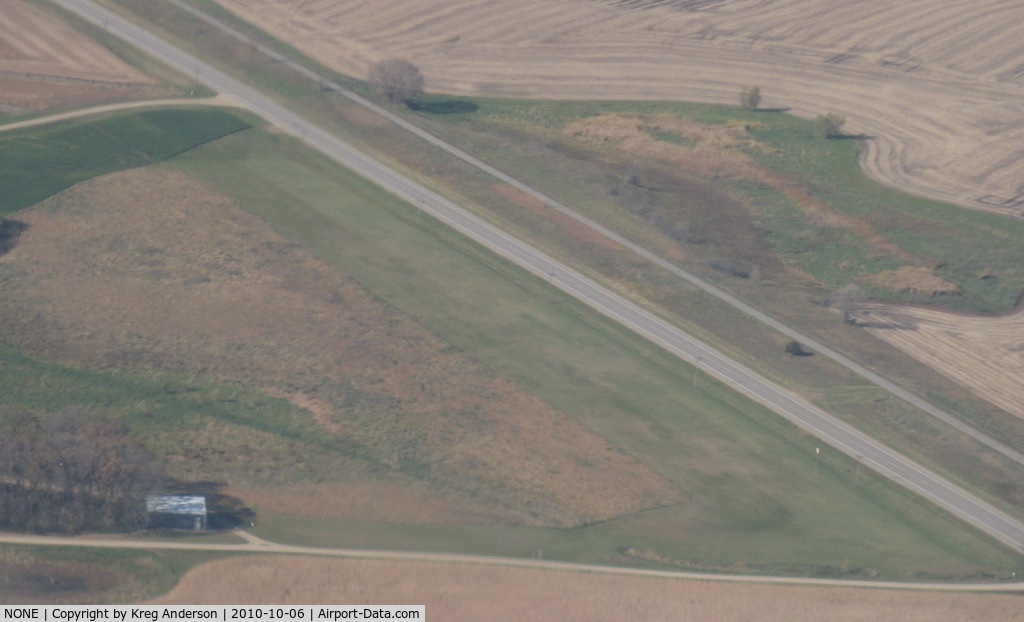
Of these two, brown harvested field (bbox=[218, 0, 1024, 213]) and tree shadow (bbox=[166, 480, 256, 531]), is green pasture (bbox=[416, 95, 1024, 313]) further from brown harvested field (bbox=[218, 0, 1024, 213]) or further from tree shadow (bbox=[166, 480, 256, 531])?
tree shadow (bbox=[166, 480, 256, 531])

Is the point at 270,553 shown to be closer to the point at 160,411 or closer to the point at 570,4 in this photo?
the point at 160,411

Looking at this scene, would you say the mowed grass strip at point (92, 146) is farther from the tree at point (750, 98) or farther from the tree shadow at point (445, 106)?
the tree at point (750, 98)

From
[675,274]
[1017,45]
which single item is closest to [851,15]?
[1017,45]

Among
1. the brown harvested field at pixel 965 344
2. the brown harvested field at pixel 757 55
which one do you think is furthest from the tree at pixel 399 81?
the brown harvested field at pixel 965 344

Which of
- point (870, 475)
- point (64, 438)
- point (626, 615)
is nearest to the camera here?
point (626, 615)

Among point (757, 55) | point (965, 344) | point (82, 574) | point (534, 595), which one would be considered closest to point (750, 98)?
point (757, 55)

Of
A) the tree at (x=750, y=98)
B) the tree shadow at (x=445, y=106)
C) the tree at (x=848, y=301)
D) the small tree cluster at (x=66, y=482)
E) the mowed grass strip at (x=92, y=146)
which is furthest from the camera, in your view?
the tree at (x=750, y=98)

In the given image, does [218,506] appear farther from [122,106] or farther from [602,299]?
[122,106]

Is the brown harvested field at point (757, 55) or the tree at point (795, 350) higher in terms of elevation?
the brown harvested field at point (757, 55)
